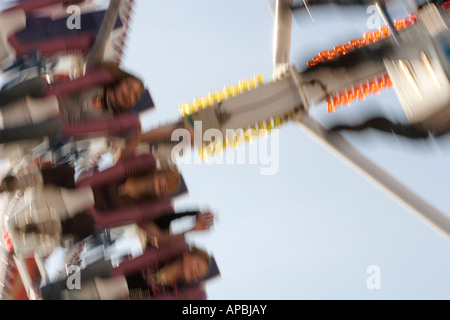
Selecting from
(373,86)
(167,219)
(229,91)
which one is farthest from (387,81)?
(167,219)

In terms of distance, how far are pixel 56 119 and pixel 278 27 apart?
1347 mm

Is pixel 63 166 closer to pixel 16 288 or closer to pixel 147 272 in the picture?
pixel 147 272

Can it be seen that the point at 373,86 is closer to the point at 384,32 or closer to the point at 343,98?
the point at 343,98

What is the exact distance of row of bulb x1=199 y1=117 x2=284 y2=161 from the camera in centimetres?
377

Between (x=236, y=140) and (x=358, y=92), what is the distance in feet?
2.40

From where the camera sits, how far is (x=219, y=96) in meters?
3.83

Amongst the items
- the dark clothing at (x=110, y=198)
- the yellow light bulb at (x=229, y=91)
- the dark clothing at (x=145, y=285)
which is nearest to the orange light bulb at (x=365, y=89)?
the yellow light bulb at (x=229, y=91)

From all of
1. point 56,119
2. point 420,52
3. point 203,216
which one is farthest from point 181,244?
point 420,52

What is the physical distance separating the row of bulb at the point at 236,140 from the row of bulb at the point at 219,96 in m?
0.21

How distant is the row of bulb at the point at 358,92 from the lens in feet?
12.1
